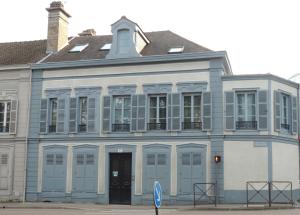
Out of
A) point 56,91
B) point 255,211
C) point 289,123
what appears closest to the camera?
point 255,211

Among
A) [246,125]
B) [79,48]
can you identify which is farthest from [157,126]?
[79,48]

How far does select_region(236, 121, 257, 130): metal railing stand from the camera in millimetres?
20688

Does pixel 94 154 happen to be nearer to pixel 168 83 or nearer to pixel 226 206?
pixel 168 83

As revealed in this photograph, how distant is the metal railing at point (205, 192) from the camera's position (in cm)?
2038

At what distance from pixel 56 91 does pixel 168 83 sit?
555 centimetres

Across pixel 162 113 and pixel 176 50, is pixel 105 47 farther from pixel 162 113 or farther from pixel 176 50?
pixel 162 113

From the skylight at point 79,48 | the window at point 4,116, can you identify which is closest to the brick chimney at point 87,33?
the skylight at point 79,48

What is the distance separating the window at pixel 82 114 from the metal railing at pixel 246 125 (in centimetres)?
706

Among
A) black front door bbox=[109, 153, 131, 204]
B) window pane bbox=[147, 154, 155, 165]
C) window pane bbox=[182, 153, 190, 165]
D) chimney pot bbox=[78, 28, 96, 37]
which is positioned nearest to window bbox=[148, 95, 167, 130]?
window pane bbox=[147, 154, 155, 165]

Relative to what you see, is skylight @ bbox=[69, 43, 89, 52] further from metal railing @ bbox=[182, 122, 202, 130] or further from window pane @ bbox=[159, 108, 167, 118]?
metal railing @ bbox=[182, 122, 202, 130]

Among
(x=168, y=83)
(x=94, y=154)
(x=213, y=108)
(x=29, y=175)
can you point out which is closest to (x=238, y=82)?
(x=213, y=108)

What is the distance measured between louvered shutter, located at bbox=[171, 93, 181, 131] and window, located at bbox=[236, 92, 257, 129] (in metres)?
2.57

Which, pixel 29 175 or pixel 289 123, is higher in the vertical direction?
pixel 289 123

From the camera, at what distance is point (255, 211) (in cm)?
1748
